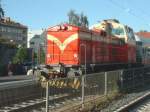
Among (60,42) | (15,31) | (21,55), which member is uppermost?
(15,31)

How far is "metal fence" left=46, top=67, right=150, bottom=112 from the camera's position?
13.0m

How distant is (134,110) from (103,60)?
8.77 meters

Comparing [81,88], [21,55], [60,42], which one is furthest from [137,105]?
[21,55]

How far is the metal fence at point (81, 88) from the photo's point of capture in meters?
13.0

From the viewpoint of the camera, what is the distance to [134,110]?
16.1m

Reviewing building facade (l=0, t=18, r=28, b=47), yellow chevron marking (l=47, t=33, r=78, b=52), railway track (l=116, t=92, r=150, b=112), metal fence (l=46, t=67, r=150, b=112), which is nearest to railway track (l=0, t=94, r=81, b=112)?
metal fence (l=46, t=67, r=150, b=112)

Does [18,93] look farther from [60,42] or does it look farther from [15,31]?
[15,31]

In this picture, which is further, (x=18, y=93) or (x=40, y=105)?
(x=18, y=93)

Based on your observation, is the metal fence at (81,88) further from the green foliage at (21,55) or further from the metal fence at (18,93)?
the green foliage at (21,55)

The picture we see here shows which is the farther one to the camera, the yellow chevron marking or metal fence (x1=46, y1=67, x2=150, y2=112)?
the yellow chevron marking

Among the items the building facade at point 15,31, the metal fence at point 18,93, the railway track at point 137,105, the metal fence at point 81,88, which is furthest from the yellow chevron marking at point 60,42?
the building facade at point 15,31

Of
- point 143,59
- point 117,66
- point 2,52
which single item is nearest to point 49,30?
point 117,66

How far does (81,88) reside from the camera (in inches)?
599

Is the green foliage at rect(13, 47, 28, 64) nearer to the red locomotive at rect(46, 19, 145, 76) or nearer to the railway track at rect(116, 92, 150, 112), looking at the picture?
the red locomotive at rect(46, 19, 145, 76)
